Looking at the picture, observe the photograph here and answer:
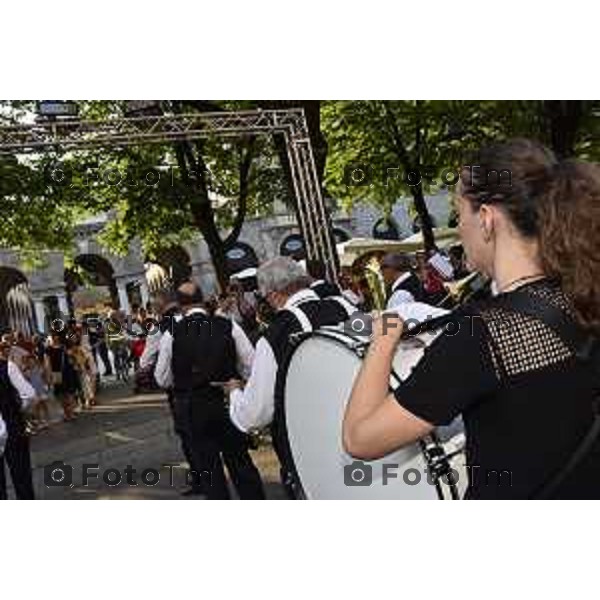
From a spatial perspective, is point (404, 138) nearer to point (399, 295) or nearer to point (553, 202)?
point (399, 295)

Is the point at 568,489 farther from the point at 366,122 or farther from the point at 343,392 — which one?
the point at 366,122

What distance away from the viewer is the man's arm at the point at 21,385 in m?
5.77

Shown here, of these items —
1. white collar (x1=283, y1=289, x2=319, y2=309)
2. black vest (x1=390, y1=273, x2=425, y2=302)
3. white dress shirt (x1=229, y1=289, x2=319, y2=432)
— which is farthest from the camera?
black vest (x1=390, y1=273, x2=425, y2=302)

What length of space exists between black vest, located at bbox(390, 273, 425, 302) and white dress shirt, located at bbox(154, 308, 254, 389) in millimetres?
1447

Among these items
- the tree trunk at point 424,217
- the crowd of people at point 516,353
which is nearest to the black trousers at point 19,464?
the crowd of people at point 516,353

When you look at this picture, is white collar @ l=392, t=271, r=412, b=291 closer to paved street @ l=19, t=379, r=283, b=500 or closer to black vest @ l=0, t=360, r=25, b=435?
paved street @ l=19, t=379, r=283, b=500

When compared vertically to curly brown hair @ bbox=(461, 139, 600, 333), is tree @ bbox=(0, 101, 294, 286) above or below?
above

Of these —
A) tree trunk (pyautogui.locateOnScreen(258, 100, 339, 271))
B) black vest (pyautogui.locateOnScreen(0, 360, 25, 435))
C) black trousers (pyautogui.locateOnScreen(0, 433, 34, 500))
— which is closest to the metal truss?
tree trunk (pyautogui.locateOnScreen(258, 100, 339, 271))

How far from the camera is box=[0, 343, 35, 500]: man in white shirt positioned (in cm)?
571

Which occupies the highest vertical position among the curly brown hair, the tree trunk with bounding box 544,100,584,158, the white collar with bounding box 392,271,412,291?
the tree trunk with bounding box 544,100,584,158

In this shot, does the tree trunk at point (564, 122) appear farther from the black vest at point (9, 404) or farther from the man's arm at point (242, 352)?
the black vest at point (9, 404)

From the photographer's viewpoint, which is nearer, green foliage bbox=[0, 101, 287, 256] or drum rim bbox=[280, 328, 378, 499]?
drum rim bbox=[280, 328, 378, 499]

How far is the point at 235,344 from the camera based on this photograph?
5426 mm
